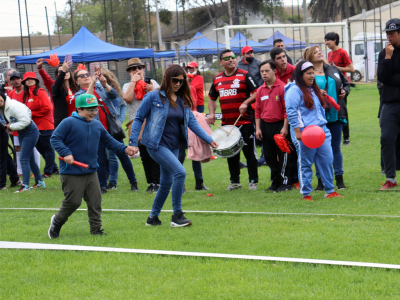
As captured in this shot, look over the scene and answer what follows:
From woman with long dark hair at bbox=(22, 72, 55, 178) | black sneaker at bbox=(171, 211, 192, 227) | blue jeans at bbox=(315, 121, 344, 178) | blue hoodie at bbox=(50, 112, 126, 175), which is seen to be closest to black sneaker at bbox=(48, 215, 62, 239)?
blue hoodie at bbox=(50, 112, 126, 175)

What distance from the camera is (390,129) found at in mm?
7359

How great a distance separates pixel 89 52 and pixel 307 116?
13011 millimetres

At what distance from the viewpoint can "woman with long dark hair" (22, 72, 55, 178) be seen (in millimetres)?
9781

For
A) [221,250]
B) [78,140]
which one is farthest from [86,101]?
[221,250]

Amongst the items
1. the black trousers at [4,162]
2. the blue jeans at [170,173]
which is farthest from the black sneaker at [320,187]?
the black trousers at [4,162]

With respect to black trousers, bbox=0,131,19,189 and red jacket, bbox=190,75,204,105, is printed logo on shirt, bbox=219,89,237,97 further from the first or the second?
black trousers, bbox=0,131,19,189

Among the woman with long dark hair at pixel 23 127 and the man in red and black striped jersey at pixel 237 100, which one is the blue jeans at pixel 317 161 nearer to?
the man in red and black striped jersey at pixel 237 100

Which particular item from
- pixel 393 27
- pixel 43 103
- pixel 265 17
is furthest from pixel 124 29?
pixel 393 27

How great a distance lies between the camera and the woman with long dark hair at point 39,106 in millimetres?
9781

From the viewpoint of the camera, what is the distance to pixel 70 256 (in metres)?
5.04

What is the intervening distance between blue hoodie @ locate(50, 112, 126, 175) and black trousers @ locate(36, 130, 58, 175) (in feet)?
15.8

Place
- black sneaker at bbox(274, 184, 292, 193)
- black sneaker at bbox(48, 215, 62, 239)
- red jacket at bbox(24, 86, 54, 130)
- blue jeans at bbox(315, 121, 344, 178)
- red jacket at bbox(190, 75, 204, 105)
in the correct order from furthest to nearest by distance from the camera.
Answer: red jacket at bbox(190, 75, 204, 105), red jacket at bbox(24, 86, 54, 130), black sneaker at bbox(274, 184, 292, 193), blue jeans at bbox(315, 121, 344, 178), black sneaker at bbox(48, 215, 62, 239)

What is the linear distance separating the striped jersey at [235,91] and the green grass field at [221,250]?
1.28m

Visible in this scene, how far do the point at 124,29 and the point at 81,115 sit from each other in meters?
51.8
